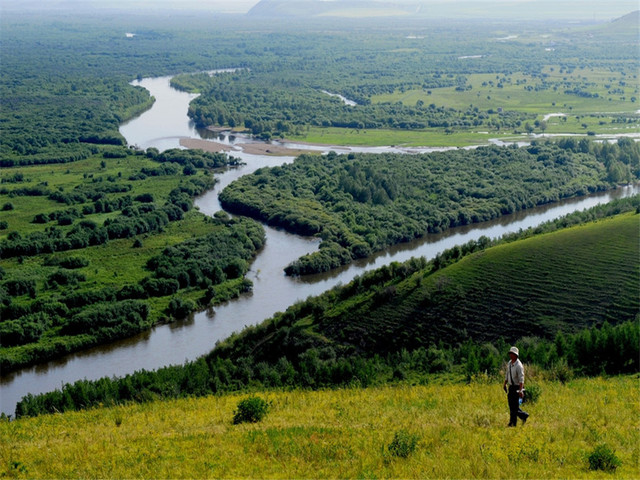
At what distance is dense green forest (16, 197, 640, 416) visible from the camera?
3086 centimetres

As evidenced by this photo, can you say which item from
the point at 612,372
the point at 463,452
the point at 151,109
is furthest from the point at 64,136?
the point at 463,452

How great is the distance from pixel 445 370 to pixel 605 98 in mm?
118706

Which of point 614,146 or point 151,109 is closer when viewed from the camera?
point 614,146

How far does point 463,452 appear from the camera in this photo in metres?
15.4

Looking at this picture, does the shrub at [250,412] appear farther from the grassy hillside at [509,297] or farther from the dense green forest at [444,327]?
the grassy hillside at [509,297]

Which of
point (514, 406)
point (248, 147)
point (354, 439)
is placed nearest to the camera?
point (514, 406)

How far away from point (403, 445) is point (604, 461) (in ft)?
12.9

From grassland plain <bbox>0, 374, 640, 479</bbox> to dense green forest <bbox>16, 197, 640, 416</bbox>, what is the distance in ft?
25.3

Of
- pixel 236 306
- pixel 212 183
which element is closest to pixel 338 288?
pixel 236 306

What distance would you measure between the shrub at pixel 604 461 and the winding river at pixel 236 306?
27.7 meters

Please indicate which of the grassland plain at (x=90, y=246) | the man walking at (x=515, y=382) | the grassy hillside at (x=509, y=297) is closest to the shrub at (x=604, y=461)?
the man walking at (x=515, y=382)

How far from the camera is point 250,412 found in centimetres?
1984

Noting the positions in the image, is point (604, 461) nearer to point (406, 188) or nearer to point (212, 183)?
point (406, 188)

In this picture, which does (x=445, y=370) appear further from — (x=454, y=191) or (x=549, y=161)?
(x=549, y=161)
